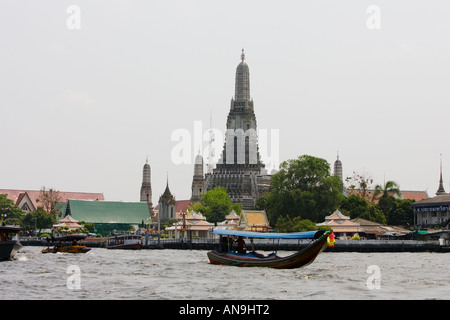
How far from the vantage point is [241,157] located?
506 ft

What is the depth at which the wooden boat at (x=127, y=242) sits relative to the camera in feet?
288

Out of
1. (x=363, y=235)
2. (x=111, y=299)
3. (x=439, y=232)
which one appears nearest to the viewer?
(x=111, y=299)

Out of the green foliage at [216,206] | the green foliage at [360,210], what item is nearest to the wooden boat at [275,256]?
the green foliage at [360,210]

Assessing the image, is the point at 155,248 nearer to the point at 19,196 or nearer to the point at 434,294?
the point at 434,294

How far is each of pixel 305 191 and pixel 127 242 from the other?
80.0ft

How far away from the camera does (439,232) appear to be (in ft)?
279

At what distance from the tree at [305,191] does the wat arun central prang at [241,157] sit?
4412 cm

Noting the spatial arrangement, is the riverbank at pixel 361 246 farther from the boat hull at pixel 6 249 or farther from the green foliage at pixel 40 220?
the green foliage at pixel 40 220

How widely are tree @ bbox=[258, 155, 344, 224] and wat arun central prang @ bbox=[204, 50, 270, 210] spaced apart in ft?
145

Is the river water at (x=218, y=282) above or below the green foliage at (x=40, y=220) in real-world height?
below

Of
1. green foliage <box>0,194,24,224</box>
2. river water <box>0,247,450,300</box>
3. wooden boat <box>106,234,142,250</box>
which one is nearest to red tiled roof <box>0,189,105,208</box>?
green foliage <box>0,194,24,224</box>

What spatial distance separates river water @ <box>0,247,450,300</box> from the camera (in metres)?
32.2
